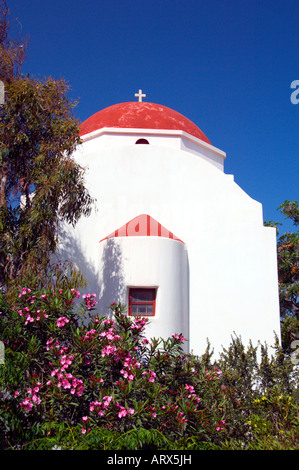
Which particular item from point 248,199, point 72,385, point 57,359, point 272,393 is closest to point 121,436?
point 72,385

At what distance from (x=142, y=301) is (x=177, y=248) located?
1.45m

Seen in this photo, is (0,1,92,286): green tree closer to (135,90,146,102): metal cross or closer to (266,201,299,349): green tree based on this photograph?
(135,90,146,102): metal cross

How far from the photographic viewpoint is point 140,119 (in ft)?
42.8

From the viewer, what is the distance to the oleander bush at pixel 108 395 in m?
4.80

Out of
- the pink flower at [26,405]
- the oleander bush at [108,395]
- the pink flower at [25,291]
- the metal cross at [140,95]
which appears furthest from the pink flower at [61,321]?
the metal cross at [140,95]

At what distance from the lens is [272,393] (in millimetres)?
5805

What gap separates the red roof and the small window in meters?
1.33

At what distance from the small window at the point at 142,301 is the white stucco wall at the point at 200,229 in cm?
98

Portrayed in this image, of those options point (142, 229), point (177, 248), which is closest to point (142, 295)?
point (177, 248)

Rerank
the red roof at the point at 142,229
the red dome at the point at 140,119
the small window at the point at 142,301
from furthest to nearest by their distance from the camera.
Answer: the red dome at the point at 140,119 → the red roof at the point at 142,229 → the small window at the point at 142,301

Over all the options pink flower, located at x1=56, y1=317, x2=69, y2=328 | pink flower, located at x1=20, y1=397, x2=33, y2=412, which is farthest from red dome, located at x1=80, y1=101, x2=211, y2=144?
pink flower, located at x1=20, y1=397, x2=33, y2=412

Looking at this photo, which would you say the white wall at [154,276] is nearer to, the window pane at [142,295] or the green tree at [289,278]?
the window pane at [142,295]

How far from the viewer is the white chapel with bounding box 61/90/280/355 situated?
9117 millimetres

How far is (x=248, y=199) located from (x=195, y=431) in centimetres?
678
